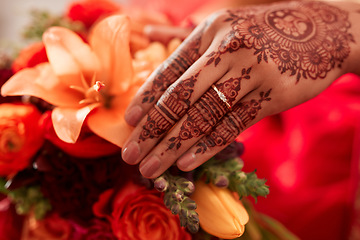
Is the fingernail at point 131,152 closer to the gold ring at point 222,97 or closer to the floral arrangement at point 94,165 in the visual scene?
the floral arrangement at point 94,165

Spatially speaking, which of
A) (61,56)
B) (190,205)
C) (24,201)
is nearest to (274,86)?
(190,205)

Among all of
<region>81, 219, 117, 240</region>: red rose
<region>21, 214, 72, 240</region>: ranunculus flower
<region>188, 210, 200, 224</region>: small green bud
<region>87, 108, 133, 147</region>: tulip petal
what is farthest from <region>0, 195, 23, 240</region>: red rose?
<region>188, 210, 200, 224</region>: small green bud

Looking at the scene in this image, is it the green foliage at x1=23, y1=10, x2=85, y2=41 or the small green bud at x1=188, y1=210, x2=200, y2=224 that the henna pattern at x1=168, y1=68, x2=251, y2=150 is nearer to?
the small green bud at x1=188, y1=210, x2=200, y2=224

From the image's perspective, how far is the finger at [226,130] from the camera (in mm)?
447

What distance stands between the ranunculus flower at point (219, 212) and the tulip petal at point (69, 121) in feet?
0.61

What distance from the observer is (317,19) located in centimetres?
55

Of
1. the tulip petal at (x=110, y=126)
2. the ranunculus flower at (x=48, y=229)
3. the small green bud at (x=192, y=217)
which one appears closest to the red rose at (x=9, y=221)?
Result: the ranunculus flower at (x=48, y=229)

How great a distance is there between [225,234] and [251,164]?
344 mm

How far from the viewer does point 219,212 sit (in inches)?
16.9

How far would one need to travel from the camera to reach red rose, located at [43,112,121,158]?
462 mm

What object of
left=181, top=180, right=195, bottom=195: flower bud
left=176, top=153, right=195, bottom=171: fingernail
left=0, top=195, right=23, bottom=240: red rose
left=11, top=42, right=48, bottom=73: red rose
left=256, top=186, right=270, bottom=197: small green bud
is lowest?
left=0, top=195, right=23, bottom=240: red rose

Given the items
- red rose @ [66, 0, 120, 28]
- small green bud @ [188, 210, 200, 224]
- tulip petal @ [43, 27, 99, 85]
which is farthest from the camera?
red rose @ [66, 0, 120, 28]

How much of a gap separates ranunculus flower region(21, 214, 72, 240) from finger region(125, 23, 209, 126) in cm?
23

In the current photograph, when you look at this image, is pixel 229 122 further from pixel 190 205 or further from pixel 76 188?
pixel 76 188
